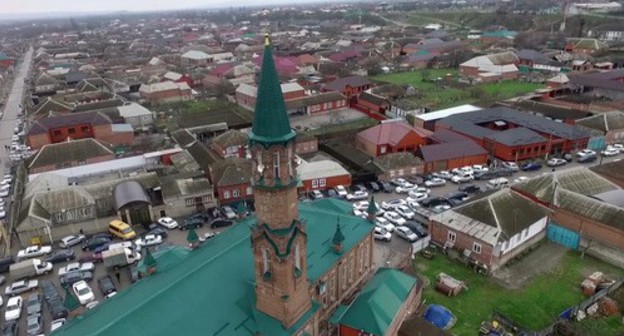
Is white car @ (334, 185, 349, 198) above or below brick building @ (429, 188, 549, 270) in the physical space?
below

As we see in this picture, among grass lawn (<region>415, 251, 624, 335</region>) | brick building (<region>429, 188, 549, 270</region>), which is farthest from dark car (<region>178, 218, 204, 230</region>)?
brick building (<region>429, 188, 549, 270</region>)

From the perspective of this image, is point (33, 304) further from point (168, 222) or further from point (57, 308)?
point (168, 222)

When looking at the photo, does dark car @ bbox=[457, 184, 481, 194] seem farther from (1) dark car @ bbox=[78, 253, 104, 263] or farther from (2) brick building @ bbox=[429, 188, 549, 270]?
(1) dark car @ bbox=[78, 253, 104, 263]

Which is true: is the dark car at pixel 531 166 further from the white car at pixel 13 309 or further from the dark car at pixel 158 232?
the white car at pixel 13 309

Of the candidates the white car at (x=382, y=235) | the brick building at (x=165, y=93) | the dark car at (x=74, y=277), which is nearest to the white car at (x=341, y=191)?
the white car at (x=382, y=235)

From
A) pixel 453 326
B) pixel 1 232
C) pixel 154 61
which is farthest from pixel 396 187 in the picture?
pixel 154 61

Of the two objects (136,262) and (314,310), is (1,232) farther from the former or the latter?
(314,310)
